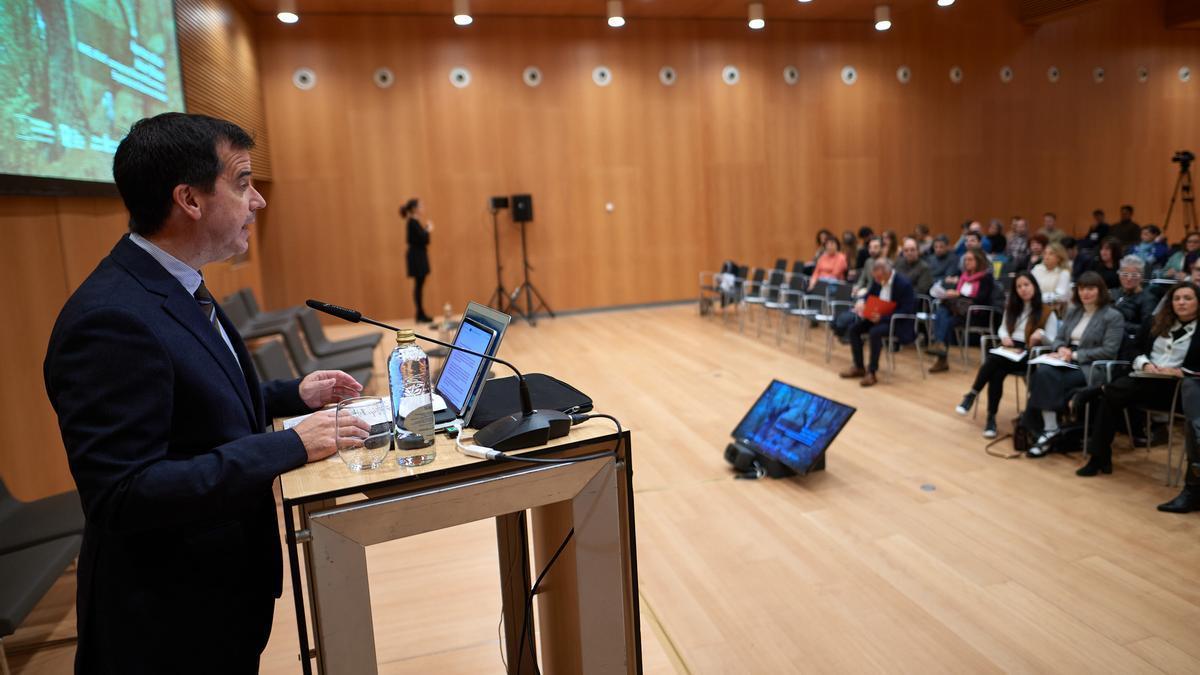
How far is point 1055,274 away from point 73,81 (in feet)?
24.3

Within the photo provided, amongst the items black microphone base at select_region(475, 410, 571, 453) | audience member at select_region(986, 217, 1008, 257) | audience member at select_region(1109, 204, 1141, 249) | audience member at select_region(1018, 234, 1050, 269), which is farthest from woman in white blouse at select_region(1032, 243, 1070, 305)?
black microphone base at select_region(475, 410, 571, 453)

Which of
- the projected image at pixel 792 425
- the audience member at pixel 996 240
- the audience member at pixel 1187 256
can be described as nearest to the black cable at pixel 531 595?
the projected image at pixel 792 425

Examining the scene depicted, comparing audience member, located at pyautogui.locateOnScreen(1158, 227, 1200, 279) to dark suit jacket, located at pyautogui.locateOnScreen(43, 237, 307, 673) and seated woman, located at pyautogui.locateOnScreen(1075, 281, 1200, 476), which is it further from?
dark suit jacket, located at pyautogui.locateOnScreen(43, 237, 307, 673)

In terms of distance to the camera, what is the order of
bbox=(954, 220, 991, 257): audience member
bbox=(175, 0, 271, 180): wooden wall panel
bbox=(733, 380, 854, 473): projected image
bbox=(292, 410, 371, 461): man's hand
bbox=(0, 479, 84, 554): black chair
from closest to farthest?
bbox=(292, 410, 371, 461): man's hand < bbox=(0, 479, 84, 554): black chair < bbox=(733, 380, 854, 473): projected image < bbox=(175, 0, 271, 180): wooden wall panel < bbox=(954, 220, 991, 257): audience member

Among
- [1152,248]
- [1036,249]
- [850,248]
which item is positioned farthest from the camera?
[850,248]

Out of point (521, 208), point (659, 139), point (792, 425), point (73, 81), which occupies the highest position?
point (659, 139)

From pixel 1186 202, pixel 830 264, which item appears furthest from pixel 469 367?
pixel 1186 202

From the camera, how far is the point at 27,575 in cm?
242

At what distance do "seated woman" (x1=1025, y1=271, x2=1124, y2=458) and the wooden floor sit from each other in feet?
0.87

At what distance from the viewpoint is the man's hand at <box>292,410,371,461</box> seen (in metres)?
1.45

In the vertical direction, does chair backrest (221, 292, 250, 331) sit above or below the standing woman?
below

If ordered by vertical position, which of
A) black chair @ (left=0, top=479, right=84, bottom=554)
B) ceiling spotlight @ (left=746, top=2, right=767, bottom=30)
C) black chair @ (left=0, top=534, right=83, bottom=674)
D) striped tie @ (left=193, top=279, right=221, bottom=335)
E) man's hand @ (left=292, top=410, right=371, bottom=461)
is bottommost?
black chair @ (left=0, top=534, right=83, bottom=674)

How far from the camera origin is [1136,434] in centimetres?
473

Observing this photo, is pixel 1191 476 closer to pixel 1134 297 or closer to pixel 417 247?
pixel 1134 297
